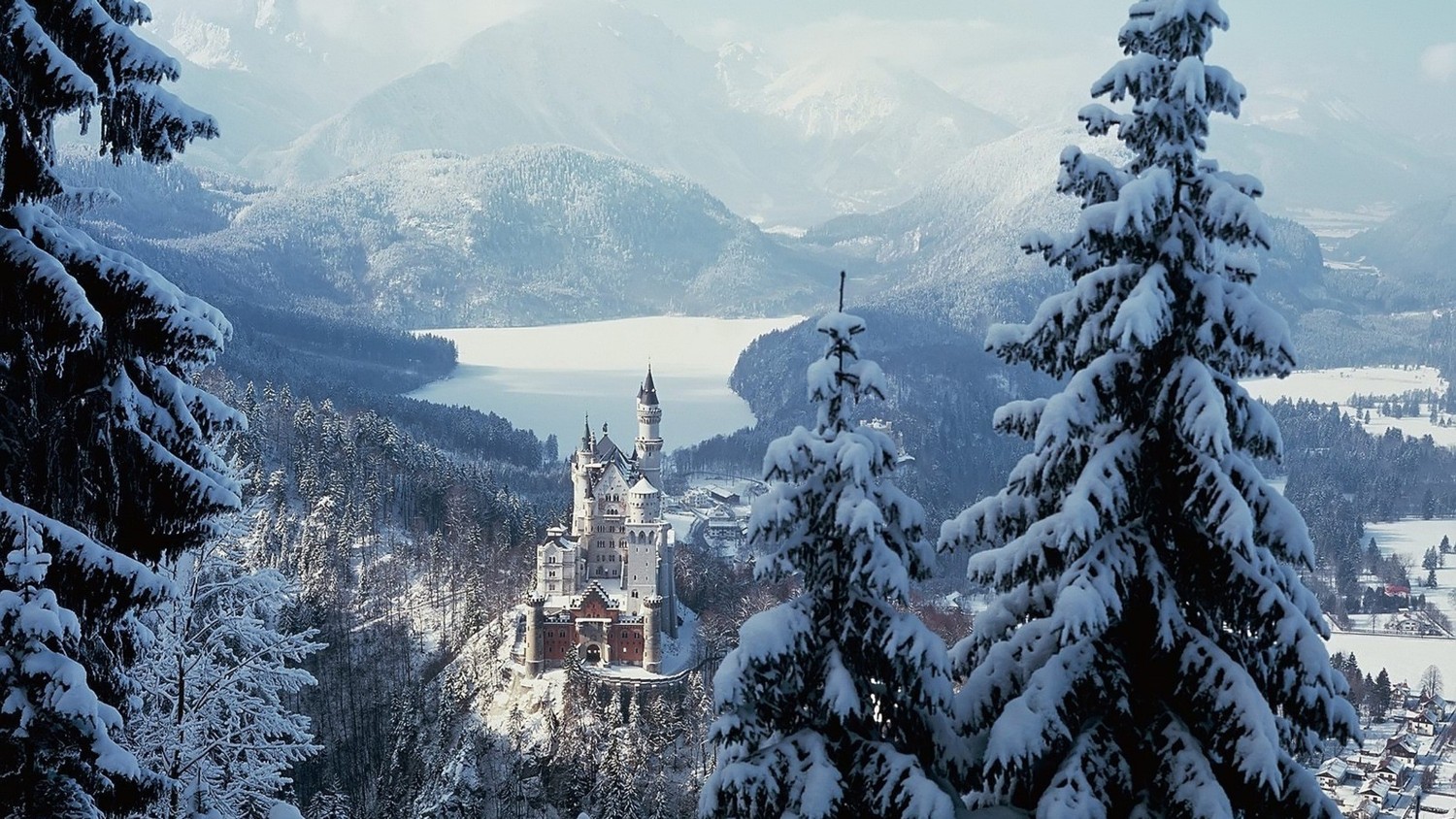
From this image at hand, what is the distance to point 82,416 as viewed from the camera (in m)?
9.29

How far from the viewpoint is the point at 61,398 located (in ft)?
30.3

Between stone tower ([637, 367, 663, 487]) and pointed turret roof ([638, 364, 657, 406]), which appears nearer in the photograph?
stone tower ([637, 367, 663, 487])

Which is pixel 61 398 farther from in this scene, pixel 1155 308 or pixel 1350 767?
pixel 1350 767

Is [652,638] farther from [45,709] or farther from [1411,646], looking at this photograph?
[1411,646]

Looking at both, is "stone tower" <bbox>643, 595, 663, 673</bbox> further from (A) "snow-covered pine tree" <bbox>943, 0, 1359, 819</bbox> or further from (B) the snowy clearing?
(A) "snow-covered pine tree" <bbox>943, 0, 1359, 819</bbox>

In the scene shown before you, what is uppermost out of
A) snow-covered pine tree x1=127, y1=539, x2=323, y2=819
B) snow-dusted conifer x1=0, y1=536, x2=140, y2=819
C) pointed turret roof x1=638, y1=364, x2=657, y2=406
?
pointed turret roof x1=638, y1=364, x2=657, y2=406

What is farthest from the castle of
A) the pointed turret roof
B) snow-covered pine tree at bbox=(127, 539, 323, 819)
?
snow-covered pine tree at bbox=(127, 539, 323, 819)

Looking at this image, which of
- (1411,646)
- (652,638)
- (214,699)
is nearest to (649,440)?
(652,638)

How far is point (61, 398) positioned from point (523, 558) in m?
67.3

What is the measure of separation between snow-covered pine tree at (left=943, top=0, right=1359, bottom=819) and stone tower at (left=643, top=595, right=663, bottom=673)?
49.8 m

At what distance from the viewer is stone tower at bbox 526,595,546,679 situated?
59000 millimetres

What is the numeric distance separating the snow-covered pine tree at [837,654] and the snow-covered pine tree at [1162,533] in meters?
0.62

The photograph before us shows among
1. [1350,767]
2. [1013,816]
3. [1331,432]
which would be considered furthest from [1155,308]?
[1331,432]

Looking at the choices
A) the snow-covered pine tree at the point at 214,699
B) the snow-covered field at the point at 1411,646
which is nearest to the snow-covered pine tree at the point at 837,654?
the snow-covered pine tree at the point at 214,699
